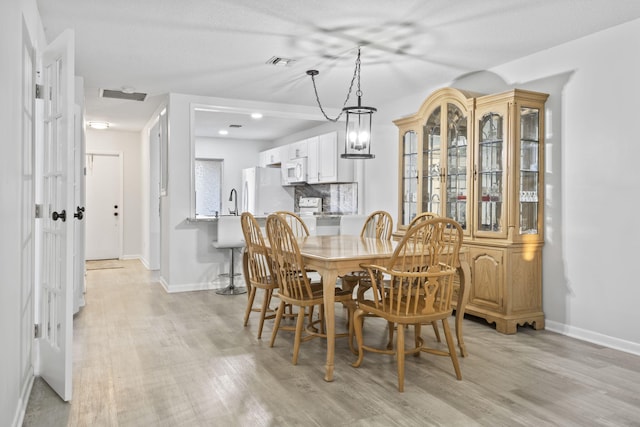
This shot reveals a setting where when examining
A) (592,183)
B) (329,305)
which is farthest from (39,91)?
(592,183)

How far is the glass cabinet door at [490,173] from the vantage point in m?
3.87

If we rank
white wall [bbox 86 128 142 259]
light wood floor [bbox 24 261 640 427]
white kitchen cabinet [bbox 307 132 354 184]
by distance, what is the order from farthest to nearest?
white wall [bbox 86 128 142 259], white kitchen cabinet [bbox 307 132 354 184], light wood floor [bbox 24 261 640 427]

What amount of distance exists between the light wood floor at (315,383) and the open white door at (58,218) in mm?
208

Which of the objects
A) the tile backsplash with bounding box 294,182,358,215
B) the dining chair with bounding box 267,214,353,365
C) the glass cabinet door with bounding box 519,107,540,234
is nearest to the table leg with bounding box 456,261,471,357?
the dining chair with bounding box 267,214,353,365

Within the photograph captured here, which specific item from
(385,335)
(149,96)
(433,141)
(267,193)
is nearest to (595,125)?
(433,141)

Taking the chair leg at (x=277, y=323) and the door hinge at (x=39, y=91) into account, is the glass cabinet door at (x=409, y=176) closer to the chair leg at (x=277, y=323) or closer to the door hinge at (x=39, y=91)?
the chair leg at (x=277, y=323)

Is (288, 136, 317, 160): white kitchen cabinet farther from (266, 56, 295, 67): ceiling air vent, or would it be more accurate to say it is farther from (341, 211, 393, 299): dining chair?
(266, 56, 295, 67): ceiling air vent

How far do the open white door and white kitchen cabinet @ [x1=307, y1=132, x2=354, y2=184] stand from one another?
4.20 m

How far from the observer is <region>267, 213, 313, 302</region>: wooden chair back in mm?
2994

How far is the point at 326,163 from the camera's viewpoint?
6758 millimetres

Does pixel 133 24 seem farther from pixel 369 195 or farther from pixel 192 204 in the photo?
pixel 369 195

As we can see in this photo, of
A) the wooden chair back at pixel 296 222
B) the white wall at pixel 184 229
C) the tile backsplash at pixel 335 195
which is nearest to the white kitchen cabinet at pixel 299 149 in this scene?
the tile backsplash at pixel 335 195

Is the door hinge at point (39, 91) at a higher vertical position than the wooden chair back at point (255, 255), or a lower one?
higher

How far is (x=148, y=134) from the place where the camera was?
7.43 m
